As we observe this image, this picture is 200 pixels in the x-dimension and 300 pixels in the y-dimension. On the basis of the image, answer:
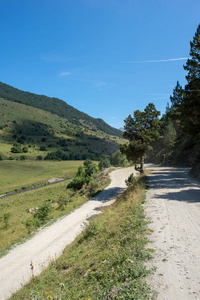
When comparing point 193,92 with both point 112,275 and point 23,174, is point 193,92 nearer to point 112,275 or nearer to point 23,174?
point 112,275

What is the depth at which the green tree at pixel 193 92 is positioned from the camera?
63.0ft

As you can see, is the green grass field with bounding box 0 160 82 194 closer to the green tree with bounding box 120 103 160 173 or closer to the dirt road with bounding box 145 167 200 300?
the green tree with bounding box 120 103 160 173

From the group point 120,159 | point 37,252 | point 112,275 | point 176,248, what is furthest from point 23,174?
point 176,248

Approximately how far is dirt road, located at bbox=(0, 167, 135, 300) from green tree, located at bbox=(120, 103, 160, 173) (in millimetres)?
11192

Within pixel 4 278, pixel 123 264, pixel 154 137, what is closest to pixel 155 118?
pixel 154 137

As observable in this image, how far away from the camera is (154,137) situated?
25922 mm

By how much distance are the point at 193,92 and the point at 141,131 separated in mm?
8708

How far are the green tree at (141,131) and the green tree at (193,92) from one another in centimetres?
524

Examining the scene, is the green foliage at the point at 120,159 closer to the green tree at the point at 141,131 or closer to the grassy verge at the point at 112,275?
the green tree at the point at 141,131

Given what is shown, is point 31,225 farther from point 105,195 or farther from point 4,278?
point 105,195

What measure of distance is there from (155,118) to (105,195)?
18.0 metres

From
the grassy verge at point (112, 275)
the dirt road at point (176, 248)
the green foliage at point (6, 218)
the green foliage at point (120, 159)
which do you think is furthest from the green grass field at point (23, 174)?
the dirt road at point (176, 248)

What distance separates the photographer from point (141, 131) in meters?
25.5

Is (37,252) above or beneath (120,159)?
beneath
